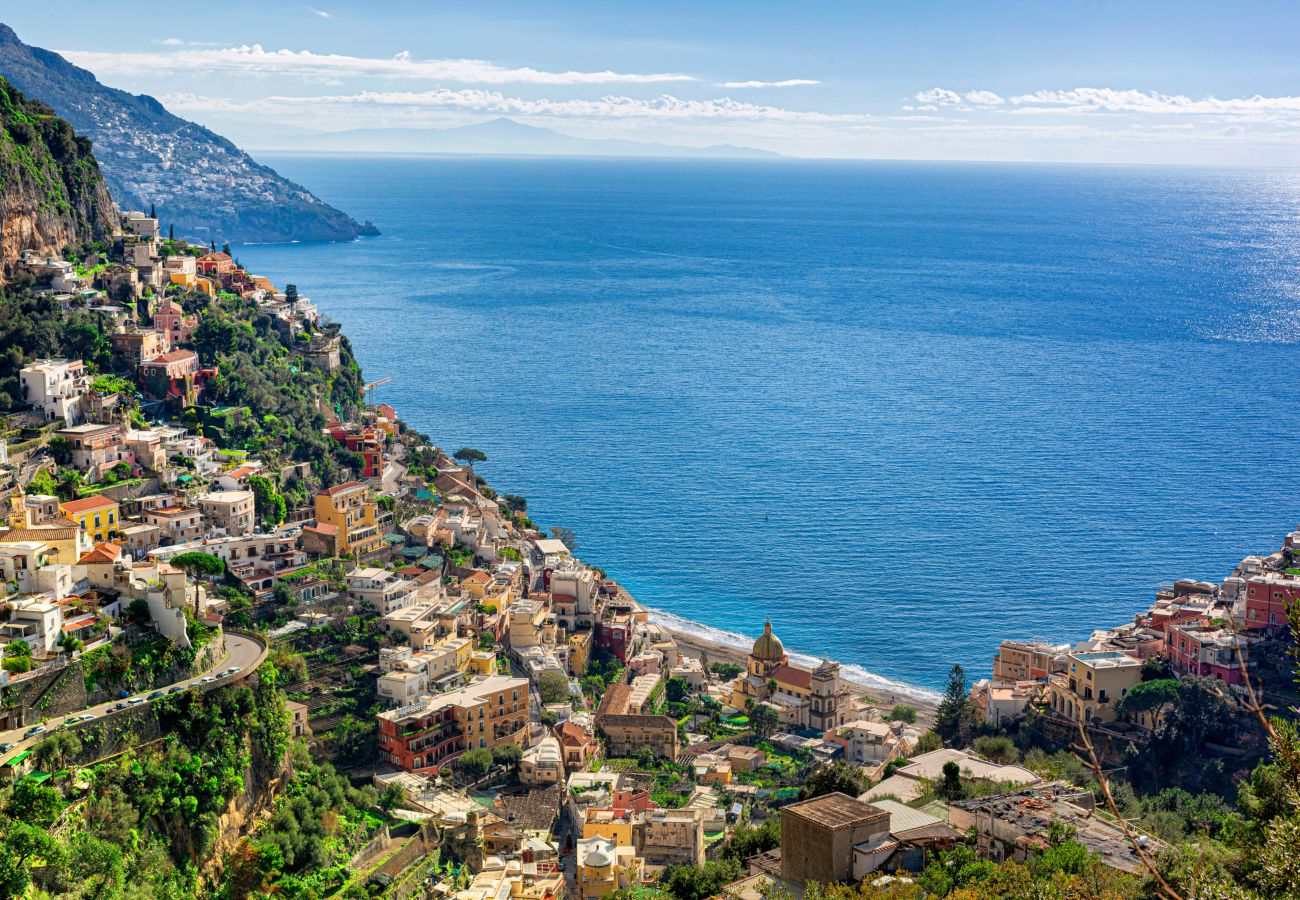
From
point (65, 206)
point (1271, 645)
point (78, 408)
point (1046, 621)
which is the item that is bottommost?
point (1046, 621)

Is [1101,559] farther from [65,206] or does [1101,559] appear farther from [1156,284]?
[1156,284]

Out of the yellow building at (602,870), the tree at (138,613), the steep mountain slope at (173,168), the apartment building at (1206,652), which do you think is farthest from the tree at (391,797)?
the steep mountain slope at (173,168)

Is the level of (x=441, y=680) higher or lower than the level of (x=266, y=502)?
lower

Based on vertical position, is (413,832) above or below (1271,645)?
below

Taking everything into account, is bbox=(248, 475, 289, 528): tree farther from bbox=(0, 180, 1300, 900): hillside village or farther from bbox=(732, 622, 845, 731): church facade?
bbox=(732, 622, 845, 731): church facade

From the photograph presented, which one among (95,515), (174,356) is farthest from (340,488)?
(174,356)

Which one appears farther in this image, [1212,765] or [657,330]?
[657,330]

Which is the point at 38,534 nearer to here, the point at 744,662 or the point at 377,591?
the point at 377,591

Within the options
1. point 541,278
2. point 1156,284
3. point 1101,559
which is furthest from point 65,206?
point 1156,284
